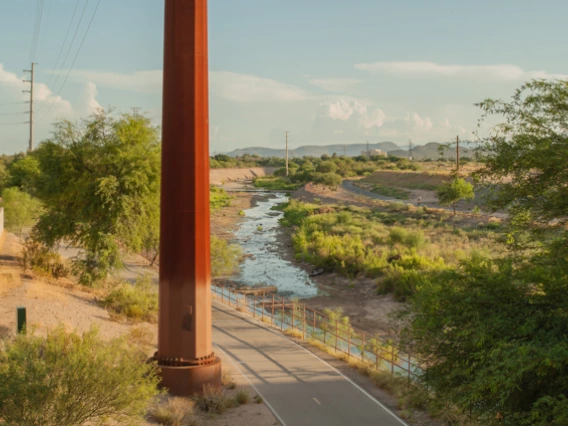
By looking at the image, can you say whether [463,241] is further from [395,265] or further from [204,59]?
[204,59]

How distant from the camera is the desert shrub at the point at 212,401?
1717cm

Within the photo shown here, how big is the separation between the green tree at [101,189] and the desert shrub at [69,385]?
54.4 feet

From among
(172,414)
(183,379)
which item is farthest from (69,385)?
(183,379)

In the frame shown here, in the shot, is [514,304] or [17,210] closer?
[514,304]

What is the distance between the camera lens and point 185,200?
18.1m

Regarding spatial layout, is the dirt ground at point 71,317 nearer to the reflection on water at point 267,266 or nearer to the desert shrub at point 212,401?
the desert shrub at point 212,401

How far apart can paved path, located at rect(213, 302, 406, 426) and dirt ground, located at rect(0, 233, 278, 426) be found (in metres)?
0.57

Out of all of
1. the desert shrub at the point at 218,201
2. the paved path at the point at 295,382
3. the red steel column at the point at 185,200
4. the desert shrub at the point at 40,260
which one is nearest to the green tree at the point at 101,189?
the desert shrub at the point at 40,260

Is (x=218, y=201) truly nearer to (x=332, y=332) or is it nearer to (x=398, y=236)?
(x=398, y=236)

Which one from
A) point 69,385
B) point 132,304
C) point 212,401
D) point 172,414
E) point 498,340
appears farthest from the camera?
point 132,304

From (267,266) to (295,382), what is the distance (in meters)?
31.4

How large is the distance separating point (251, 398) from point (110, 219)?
14.2m

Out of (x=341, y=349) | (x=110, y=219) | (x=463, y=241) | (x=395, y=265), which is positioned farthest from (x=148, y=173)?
(x=463, y=241)

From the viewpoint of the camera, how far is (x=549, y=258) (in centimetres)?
1211
